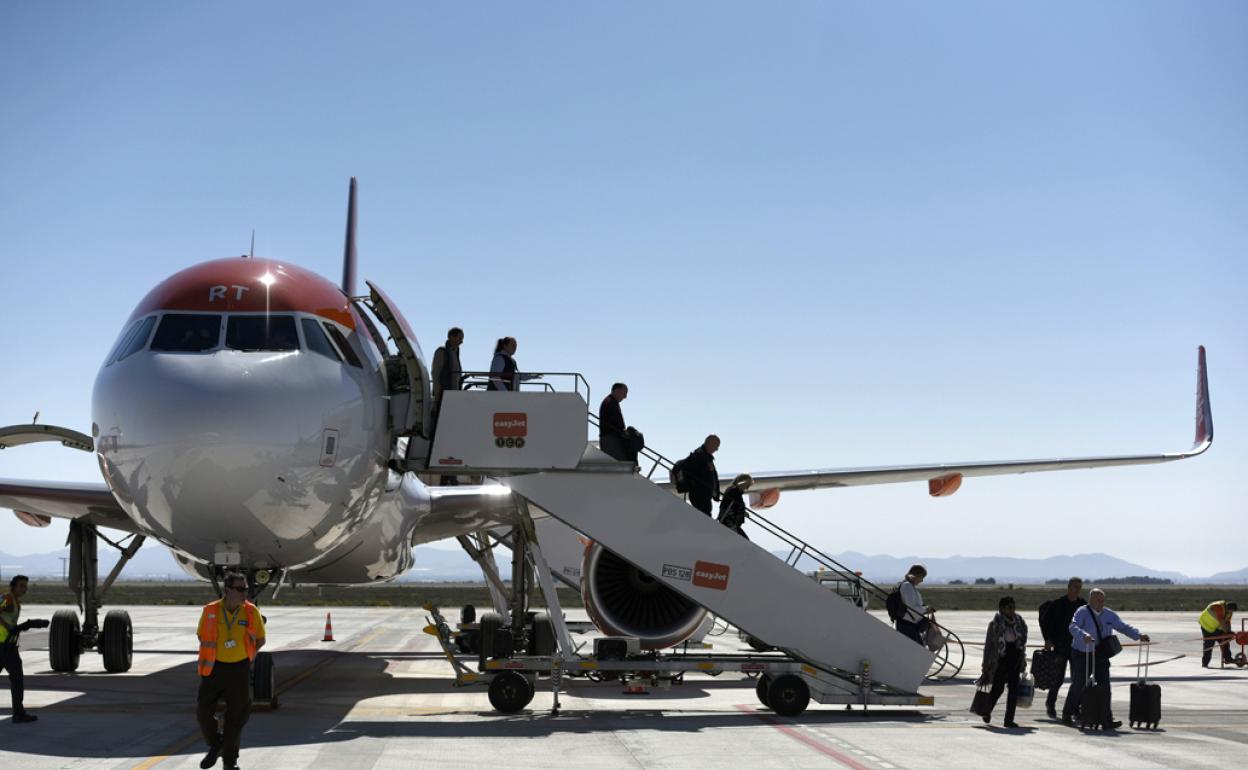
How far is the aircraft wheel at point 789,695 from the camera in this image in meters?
13.0

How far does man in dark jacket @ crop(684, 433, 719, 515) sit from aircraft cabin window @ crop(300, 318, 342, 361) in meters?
4.19

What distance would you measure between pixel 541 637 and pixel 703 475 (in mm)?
3394

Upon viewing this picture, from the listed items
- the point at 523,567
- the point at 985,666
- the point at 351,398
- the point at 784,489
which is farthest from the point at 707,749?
the point at 784,489

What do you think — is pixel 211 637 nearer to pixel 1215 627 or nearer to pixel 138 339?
pixel 138 339

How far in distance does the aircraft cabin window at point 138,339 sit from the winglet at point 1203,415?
660 inches

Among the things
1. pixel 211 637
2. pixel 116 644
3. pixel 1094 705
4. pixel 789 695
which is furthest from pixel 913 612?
pixel 116 644

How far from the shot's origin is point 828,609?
13422mm

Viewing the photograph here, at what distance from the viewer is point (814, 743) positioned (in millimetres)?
10883

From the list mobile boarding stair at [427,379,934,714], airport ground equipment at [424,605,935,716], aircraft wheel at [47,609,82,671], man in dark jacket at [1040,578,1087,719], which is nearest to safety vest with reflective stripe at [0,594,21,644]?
mobile boarding stair at [427,379,934,714]

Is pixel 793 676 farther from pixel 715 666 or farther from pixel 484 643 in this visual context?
pixel 484 643

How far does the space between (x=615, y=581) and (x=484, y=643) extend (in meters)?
2.06

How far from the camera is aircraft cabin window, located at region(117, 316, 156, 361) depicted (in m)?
11.8

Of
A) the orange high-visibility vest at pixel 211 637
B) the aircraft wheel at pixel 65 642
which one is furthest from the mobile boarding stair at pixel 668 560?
the aircraft wheel at pixel 65 642

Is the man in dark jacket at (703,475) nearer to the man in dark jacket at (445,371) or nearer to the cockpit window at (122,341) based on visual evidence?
the man in dark jacket at (445,371)
